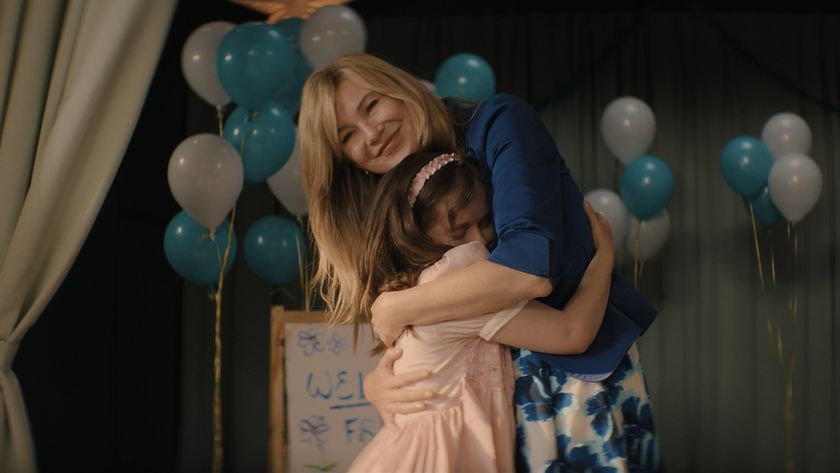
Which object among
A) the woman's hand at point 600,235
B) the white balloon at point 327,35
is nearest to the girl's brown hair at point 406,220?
the woman's hand at point 600,235

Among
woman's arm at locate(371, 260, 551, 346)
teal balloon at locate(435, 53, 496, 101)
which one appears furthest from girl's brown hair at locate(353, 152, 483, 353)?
teal balloon at locate(435, 53, 496, 101)

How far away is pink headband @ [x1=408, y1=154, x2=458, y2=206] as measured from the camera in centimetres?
174

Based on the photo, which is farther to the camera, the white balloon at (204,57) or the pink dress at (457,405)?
the white balloon at (204,57)

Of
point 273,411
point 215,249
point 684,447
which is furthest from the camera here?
point 684,447

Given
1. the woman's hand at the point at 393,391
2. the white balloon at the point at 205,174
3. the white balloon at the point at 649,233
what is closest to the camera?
the woman's hand at the point at 393,391

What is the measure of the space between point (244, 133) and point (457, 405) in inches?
110

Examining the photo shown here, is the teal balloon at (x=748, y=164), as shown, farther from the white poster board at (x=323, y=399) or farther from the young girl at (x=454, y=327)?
the young girl at (x=454, y=327)

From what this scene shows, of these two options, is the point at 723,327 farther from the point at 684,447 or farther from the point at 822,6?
the point at 822,6

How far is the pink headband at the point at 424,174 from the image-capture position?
174 cm

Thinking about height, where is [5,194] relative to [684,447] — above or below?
above

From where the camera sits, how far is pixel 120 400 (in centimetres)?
515

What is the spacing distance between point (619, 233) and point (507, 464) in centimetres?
365

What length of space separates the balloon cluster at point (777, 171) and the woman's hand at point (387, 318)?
3809 millimetres

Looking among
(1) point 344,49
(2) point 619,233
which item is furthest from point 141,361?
(2) point 619,233
